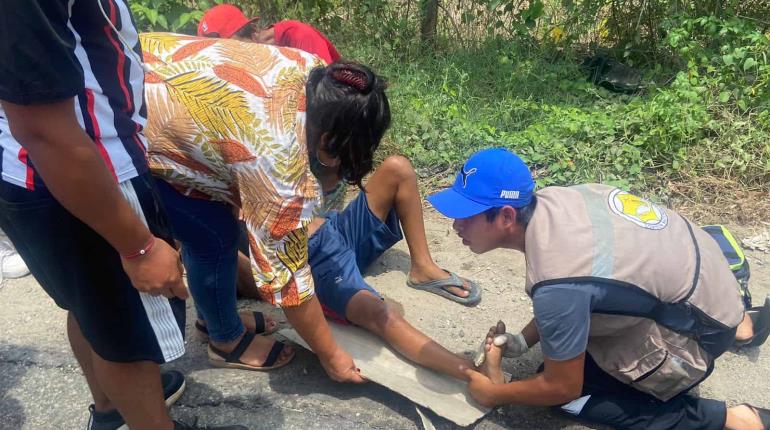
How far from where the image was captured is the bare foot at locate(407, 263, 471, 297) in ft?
8.82

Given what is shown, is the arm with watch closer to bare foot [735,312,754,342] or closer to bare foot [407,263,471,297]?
bare foot [407,263,471,297]

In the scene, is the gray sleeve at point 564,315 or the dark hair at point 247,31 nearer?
the gray sleeve at point 564,315

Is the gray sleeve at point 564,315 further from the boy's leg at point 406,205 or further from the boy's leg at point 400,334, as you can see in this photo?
the boy's leg at point 406,205

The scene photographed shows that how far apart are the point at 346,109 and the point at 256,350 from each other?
1105 mm

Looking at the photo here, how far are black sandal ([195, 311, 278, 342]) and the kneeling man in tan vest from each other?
88 cm

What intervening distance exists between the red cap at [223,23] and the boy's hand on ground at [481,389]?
172 cm

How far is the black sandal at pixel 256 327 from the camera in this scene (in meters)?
2.41

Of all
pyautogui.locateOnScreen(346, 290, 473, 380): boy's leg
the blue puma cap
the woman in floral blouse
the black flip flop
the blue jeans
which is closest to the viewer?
the woman in floral blouse

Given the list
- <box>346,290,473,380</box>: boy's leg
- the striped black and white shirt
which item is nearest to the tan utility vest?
<box>346,290,473,380</box>: boy's leg

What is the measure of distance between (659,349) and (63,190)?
1.64 m

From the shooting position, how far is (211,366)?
7.58ft

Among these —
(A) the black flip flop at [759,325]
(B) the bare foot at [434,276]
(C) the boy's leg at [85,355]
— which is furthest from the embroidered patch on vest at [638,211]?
(C) the boy's leg at [85,355]

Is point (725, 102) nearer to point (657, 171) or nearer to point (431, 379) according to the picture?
point (657, 171)

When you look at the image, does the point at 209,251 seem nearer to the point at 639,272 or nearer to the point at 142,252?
the point at 142,252
